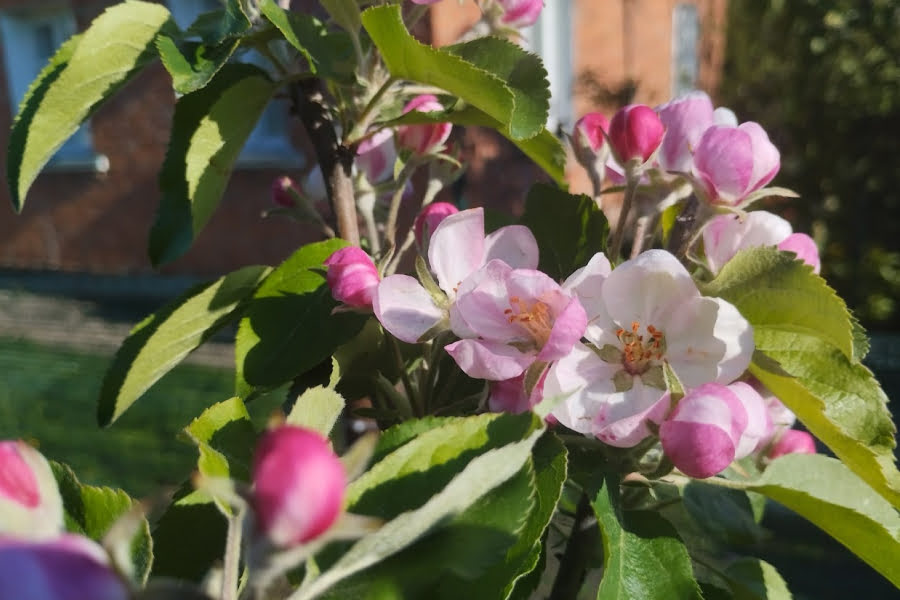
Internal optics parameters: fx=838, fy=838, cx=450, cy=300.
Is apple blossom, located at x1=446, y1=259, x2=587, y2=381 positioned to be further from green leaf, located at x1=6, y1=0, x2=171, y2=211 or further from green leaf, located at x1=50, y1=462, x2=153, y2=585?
green leaf, located at x1=6, y1=0, x2=171, y2=211

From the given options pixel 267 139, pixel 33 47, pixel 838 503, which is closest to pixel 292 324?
pixel 838 503

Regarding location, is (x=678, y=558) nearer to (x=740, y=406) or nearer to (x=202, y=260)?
(x=740, y=406)

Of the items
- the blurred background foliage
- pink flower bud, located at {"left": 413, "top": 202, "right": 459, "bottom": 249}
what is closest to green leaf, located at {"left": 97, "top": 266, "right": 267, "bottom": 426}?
pink flower bud, located at {"left": 413, "top": 202, "right": 459, "bottom": 249}

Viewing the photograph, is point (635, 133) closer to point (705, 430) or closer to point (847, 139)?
point (705, 430)

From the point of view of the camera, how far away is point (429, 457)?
0.43 meters

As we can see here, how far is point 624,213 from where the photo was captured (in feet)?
2.00

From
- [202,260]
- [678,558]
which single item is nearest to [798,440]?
[678,558]

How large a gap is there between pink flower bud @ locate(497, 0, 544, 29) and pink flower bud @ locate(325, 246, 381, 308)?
0.34 m

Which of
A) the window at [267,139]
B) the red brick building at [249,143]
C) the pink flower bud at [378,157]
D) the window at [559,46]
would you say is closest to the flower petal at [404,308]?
the pink flower bud at [378,157]

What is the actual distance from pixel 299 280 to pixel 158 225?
0.53 feet

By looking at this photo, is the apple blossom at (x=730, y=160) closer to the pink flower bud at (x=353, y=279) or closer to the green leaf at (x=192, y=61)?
the pink flower bud at (x=353, y=279)

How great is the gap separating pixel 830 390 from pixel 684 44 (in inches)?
271

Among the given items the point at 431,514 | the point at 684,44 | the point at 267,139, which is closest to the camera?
the point at 431,514

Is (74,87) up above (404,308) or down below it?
above
